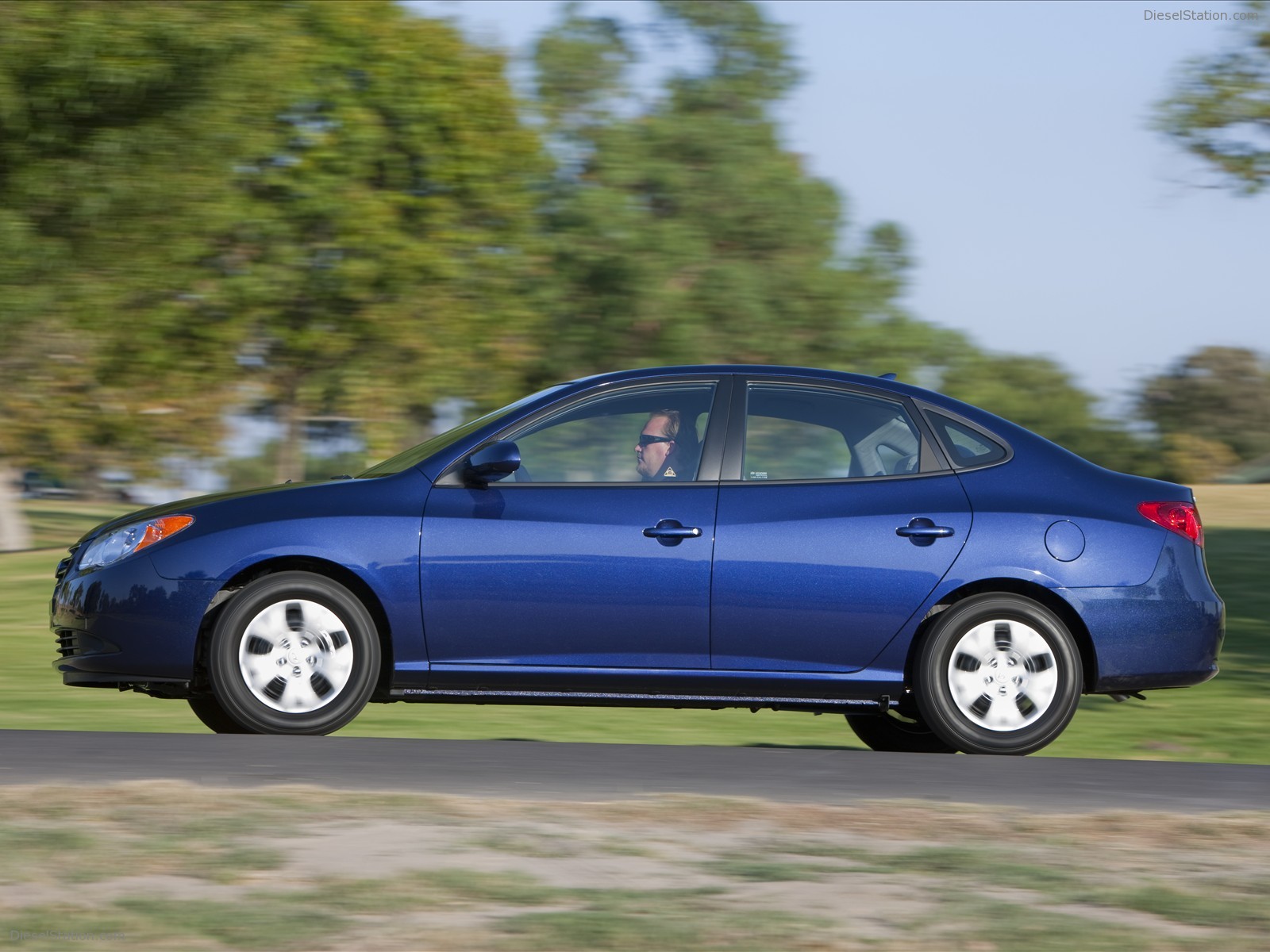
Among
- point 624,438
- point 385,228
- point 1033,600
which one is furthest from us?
point 385,228

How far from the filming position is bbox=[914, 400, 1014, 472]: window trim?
771 cm

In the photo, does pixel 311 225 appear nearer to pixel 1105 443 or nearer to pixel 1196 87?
pixel 1196 87

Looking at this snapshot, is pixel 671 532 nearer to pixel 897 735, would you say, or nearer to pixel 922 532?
pixel 922 532

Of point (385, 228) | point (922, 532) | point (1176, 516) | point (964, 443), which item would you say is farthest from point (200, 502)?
point (385, 228)

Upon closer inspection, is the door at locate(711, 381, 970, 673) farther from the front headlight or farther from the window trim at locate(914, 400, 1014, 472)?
the front headlight

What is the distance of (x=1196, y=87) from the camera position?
19.3 meters

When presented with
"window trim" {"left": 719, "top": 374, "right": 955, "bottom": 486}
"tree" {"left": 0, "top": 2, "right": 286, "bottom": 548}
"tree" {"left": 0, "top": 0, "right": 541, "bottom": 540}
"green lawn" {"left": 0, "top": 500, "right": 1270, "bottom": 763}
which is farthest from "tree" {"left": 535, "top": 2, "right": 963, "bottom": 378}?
"window trim" {"left": 719, "top": 374, "right": 955, "bottom": 486}

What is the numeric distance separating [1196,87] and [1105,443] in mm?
61813

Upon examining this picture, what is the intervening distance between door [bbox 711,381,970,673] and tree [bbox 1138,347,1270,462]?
238 feet

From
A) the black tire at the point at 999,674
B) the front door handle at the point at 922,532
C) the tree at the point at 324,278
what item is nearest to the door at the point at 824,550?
the front door handle at the point at 922,532

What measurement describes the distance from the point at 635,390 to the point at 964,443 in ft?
4.65

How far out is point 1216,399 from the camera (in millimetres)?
79250

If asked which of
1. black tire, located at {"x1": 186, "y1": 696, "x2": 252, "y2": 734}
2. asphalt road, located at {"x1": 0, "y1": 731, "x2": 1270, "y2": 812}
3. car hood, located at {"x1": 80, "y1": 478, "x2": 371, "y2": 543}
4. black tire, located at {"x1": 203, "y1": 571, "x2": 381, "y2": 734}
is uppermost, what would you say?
car hood, located at {"x1": 80, "y1": 478, "x2": 371, "y2": 543}

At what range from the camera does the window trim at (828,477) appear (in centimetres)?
757
